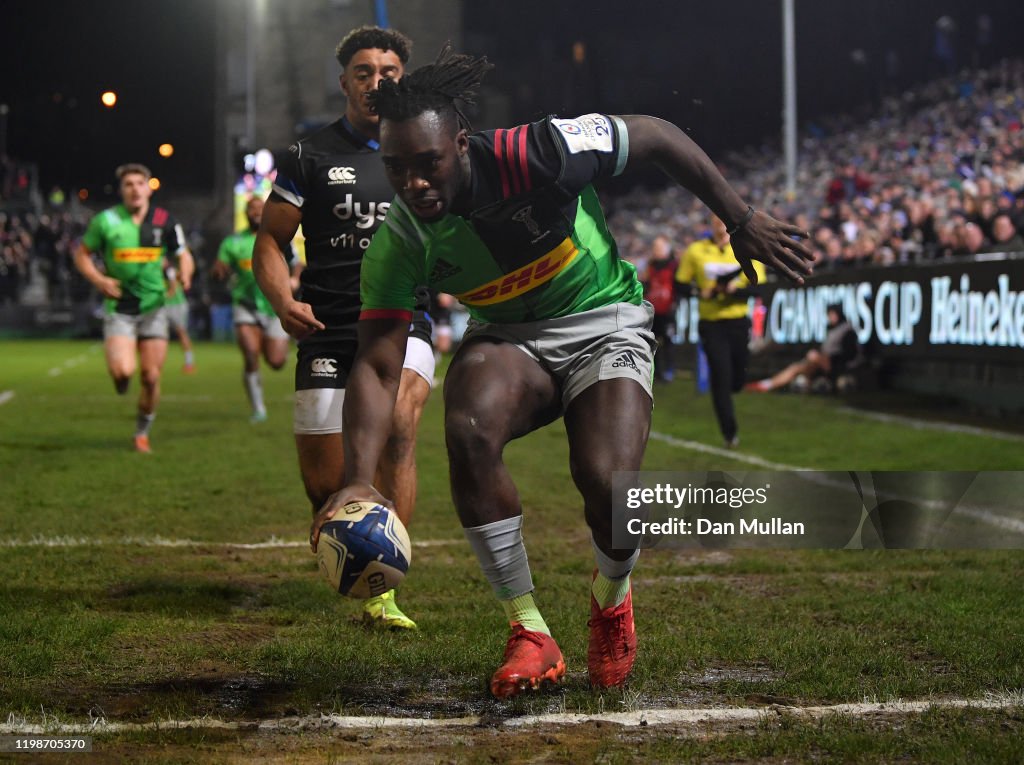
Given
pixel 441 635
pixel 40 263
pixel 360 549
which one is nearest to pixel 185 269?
pixel 441 635

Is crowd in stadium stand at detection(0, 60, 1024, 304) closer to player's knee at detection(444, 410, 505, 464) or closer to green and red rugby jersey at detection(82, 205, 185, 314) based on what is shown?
green and red rugby jersey at detection(82, 205, 185, 314)

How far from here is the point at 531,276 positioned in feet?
15.1

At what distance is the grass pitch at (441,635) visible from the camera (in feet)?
13.0

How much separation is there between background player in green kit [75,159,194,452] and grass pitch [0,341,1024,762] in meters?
2.14

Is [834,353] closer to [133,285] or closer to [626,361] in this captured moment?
[133,285]

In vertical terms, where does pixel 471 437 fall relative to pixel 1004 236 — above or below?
below

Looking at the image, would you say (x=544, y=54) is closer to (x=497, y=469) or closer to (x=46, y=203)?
(x=497, y=469)

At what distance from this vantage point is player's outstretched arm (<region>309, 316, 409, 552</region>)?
13.5 ft

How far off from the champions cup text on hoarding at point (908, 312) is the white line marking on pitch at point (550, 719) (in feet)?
36.7

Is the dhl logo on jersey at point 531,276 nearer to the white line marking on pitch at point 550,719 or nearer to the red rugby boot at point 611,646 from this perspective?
the red rugby boot at point 611,646

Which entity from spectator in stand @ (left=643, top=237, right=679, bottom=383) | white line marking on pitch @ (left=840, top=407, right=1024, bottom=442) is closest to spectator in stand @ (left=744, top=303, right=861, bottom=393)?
white line marking on pitch @ (left=840, top=407, right=1024, bottom=442)

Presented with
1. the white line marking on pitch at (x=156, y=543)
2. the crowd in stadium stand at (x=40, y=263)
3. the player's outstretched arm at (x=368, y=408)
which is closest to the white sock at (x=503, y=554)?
the player's outstretched arm at (x=368, y=408)

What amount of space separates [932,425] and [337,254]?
391 inches

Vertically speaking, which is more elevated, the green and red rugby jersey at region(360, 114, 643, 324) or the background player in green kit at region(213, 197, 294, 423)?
the green and red rugby jersey at region(360, 114, 643, 324)
